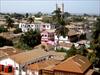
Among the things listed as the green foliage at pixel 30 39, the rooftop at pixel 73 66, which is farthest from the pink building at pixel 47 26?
the rooftop at pixel 73 66

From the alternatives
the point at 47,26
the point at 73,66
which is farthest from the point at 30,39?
the point at 73,66

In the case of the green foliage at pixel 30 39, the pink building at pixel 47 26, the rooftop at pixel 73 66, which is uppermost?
the rooftop at pixel 73 66

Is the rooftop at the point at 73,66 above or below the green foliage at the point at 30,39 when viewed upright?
above

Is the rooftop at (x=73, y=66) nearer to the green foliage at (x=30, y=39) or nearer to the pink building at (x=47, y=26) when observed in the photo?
the green foliage at (x=30, y=39)

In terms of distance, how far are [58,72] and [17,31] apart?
5233 cm

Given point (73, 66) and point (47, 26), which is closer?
point (73, 66)

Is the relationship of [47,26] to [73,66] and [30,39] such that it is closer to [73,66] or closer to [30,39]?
[30,39]

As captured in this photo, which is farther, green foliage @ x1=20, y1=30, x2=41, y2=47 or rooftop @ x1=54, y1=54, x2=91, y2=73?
green foliage @ x1=20, y1=30, x2=41, y2=47

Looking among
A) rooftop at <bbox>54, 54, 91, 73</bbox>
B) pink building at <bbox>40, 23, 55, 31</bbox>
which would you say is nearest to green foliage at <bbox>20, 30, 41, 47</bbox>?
pink building at <bbox>40, 23, 55, 31</bbox>

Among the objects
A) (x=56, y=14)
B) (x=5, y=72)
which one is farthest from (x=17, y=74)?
(x=56, y=14)

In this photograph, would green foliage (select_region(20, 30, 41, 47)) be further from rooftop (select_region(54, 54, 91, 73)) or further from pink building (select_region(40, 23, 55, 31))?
rooftop (select_region(54, 54, 91, 73))

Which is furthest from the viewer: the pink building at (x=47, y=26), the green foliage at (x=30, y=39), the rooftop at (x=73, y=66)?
the pink building at (x=47, y=26)

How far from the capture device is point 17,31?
261 feet

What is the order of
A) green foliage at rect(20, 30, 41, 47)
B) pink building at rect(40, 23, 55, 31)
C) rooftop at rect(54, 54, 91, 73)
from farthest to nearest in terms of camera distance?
pink building at rect(40, 23, 55, 31)
green foliage at rect(20, 30, 41, 47)
rooftop at rect(54, 54, 91, 73)
